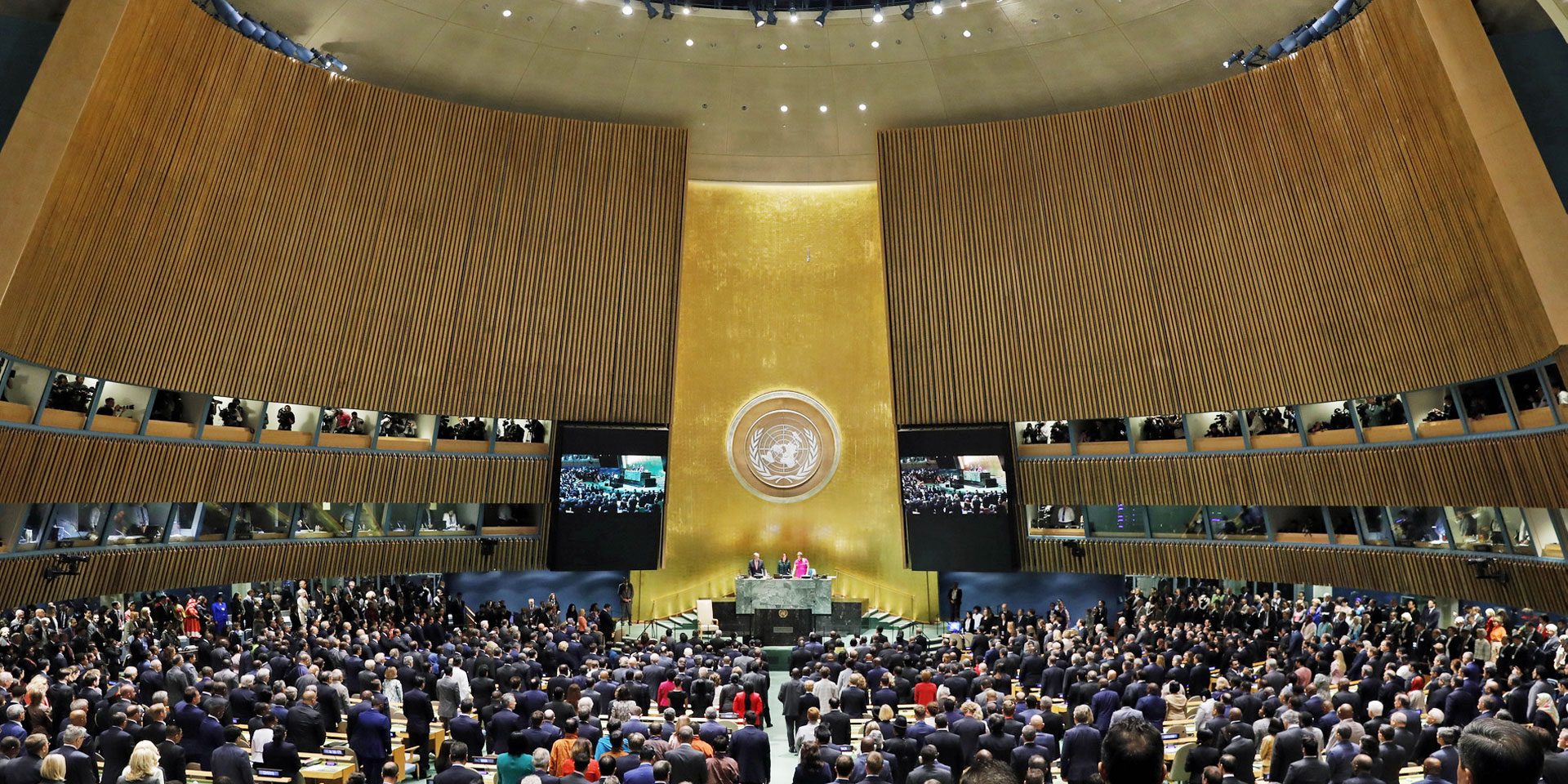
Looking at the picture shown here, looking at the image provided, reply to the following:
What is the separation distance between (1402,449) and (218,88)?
18.3m

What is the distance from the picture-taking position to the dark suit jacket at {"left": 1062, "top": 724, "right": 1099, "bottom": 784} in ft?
26.8

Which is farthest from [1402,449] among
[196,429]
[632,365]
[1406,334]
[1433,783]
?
[196,429]

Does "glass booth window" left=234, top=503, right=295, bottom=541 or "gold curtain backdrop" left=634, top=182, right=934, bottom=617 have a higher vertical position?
"gold curtain backdrop" left=634, top=182, right=934, bottom=617

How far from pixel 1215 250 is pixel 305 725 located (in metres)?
15.8

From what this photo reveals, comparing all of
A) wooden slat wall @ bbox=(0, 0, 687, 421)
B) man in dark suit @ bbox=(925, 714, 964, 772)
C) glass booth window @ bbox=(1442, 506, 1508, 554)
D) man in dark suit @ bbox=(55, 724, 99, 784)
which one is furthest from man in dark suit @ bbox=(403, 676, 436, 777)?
glass booth window @ bbox=(1442, 506, 1508, 554)

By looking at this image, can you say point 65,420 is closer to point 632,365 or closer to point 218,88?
point 218,88

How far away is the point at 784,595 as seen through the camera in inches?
822

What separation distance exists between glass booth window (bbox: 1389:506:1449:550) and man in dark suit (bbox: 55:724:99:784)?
A: 16.7 meters

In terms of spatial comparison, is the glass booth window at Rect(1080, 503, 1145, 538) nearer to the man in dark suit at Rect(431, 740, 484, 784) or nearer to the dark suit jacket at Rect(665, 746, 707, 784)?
the dark suit jacket at Rect(665, 746, 707, 784)

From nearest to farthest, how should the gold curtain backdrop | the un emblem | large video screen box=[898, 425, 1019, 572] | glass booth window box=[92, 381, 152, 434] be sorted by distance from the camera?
glass booth window box=[92, 381, 152, 434], large video screen box=[898, 425, 1019, 572], the gold curtain backdrop, the un emblem

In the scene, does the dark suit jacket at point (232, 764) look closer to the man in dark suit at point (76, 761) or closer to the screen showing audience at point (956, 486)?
the man in dark suit at point (76, 761)

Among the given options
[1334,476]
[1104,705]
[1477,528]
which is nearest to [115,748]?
[1104,705]

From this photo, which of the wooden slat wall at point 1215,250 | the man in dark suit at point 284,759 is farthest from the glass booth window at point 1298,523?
the man in dark suit at point 284,759

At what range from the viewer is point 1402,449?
16281 millimetres
